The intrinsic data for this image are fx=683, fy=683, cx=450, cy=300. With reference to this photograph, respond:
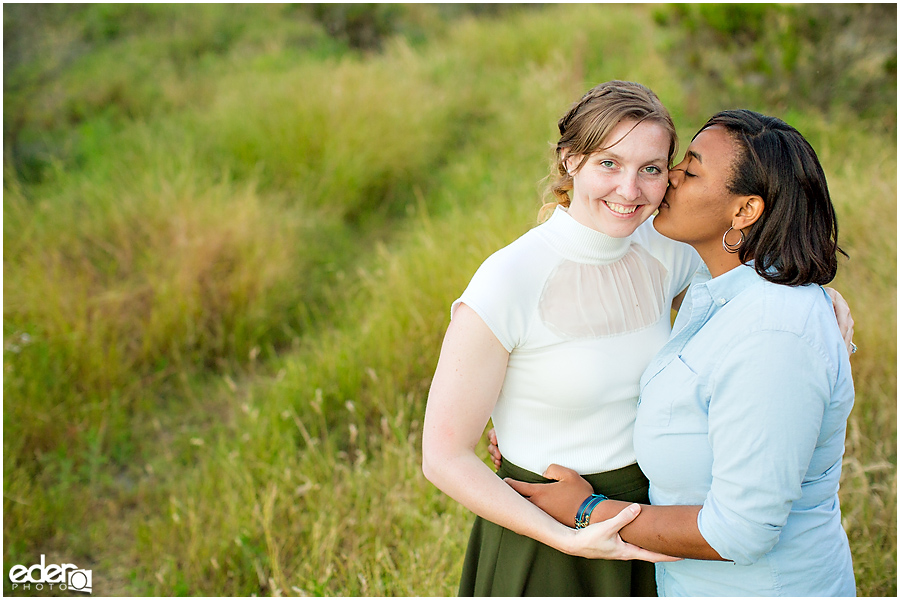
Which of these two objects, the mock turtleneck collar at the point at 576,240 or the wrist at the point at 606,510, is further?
the mock turtleneck collar at the point at 576,240

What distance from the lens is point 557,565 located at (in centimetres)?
178

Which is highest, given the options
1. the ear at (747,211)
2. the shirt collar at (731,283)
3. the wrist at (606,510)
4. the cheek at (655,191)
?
the cheek at (655,191)

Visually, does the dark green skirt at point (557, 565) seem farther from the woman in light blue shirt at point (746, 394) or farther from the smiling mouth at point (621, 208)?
the smiling mouth at point (621, 208)

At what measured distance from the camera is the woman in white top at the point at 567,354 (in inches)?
63.7

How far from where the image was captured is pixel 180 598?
2682 millimetres

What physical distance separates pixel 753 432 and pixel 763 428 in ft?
0.07

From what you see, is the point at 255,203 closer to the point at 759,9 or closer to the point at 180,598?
the point at 180,598

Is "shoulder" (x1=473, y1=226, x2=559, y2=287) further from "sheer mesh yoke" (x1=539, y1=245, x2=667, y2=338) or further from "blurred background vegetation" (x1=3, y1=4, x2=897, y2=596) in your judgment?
"blurred background vegetation" (x1=3, y1=4, x2=897, y2=596)

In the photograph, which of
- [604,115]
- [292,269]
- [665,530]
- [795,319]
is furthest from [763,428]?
[292,269]

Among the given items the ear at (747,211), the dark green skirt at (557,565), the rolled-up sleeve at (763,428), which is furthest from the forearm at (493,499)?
the ear at (747,211)

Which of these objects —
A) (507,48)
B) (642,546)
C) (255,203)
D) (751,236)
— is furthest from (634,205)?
(507,48)

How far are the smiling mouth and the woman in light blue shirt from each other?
0.25 feet

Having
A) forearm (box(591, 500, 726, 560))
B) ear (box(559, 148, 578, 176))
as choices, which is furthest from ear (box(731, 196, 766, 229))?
forearm (box(591, 500, 726, 560))

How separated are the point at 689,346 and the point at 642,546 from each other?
48 cm
